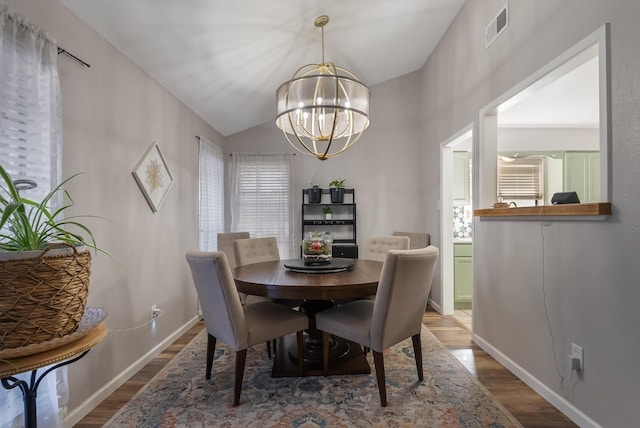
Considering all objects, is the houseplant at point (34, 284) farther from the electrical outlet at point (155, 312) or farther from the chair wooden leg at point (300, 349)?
the electrical outlet at point (155, 312)

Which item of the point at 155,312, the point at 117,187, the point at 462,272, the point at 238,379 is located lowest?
the point at 238,379

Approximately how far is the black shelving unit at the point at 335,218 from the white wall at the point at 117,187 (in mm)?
1937

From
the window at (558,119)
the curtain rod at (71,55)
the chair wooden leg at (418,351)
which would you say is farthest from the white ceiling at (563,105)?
the curtain rod at (71,55)

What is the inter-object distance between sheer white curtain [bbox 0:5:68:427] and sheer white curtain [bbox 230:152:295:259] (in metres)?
3.04

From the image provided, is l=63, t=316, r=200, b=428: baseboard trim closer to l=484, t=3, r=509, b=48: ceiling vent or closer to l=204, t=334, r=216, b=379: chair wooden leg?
l=204, t=334, r=216, b=379: chair wooden leg

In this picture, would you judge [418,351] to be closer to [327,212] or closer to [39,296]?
[39,296]

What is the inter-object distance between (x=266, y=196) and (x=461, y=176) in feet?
9.08

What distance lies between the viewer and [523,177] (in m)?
4.53

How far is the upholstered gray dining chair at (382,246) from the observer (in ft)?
10.1

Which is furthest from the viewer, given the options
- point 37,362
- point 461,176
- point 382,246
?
point 461,176

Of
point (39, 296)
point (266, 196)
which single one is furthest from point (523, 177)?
point (39, 296)

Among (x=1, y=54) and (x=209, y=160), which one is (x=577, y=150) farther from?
(x=1, y=54)

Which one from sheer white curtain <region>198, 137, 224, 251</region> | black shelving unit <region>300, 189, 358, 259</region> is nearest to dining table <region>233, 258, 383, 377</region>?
sheer white curtain <region>198, 137, 224, 251</region>

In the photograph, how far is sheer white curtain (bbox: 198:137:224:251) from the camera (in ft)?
12.3
